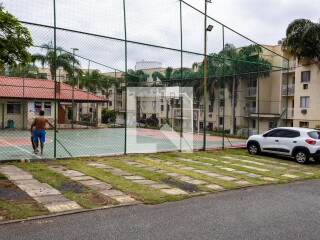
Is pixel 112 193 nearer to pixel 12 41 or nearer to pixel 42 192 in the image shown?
pixel 42 192

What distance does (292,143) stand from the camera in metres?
13.5

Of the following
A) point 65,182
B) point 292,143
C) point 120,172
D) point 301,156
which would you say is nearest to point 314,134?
point 292,143

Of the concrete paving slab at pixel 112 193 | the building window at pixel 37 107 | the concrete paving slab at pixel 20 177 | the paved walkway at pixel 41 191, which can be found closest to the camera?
the paved walkway at pixel 41 191

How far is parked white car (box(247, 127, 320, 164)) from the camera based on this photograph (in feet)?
42.5

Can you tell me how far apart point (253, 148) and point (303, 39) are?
1717 centimetres

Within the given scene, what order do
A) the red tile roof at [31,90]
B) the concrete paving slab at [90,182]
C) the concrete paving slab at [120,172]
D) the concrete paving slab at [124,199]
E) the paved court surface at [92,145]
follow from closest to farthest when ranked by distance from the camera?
the concrete paving slab at [124,199], the concrete paving slab at [90,182], the concrete paving slab at [120,172], the paved court surface at [92,145], the red tile roof at [31,90]

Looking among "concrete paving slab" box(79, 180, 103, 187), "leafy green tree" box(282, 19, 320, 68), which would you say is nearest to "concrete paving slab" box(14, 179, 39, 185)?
"concrete paving slab" box(79, 180, 103, 187)

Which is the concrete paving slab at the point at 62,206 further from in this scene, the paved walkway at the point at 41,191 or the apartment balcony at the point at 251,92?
the apartment balcony at the point at 251,92

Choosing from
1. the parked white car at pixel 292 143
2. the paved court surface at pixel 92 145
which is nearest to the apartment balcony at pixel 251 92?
the paved court surface at pixel 92 145

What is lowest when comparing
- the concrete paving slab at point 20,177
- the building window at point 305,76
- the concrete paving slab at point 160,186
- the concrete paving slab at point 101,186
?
the concrete paving slab at point 160,186

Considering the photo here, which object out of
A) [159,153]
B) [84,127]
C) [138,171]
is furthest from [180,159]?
[84,127]

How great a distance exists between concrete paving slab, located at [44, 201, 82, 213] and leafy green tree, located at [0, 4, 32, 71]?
9.36ft

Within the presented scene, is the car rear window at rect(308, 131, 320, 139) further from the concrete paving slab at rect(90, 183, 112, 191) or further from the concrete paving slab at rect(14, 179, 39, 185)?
the concrete paving slab at rect(14, 179, 39, 185)

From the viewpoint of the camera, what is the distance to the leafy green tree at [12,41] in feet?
20.3
